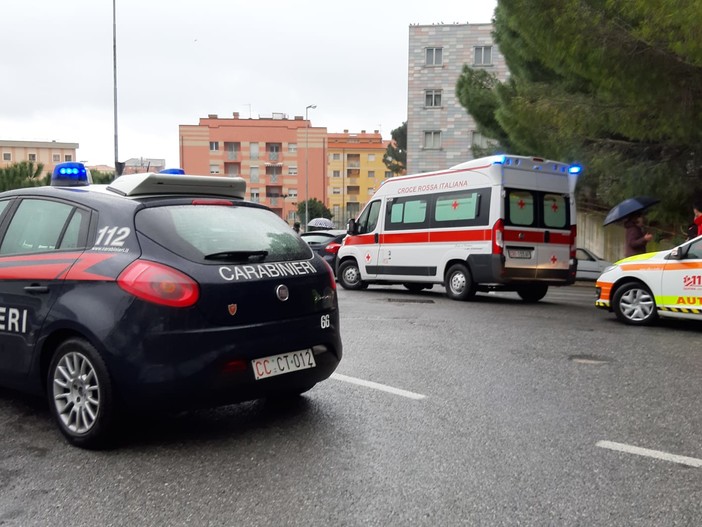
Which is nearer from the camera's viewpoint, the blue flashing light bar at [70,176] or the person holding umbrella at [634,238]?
the blue flashing light bar at [70,176]

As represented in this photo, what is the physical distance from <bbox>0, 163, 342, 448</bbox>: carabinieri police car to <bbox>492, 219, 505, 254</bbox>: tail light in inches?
298

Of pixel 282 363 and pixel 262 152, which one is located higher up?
pixel 262 152

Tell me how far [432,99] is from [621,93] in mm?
35431

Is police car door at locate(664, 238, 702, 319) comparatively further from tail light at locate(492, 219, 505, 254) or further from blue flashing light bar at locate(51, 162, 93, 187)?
blue flashing light bar at locate(51, 162, 93, 187)

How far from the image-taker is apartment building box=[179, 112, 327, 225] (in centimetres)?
9000

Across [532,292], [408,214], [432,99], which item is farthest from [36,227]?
[432,99]

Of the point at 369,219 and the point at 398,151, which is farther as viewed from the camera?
the point at 398,151

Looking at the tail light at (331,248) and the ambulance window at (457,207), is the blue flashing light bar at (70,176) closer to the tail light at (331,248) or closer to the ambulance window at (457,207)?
the ambulance window at (457,207)

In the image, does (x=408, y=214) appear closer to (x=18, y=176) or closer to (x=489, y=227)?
(x=489, y=227)

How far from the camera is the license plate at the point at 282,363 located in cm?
419

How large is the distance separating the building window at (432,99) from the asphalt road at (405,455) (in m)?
40.9

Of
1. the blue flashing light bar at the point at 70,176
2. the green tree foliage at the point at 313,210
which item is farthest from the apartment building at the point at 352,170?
the blue flashing light bar at the point at 70,176

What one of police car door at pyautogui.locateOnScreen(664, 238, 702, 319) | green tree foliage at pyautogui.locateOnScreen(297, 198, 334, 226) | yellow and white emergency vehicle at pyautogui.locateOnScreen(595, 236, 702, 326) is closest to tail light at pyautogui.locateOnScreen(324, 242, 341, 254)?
yellow and white emergency vehicle at pyautogui.locateOnScreen(595, 236, 702, 326)

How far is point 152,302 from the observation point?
3877 millimetres
